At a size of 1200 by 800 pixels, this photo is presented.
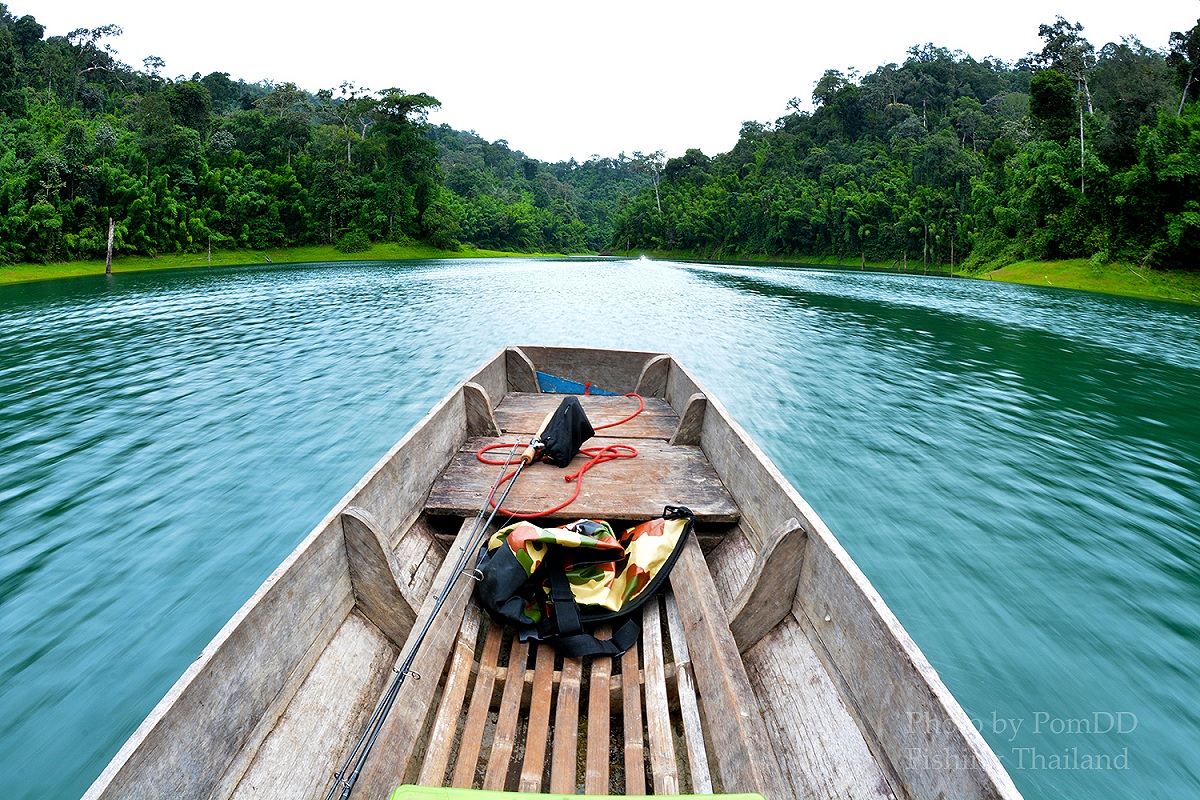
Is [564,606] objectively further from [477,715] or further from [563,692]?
[477,715]

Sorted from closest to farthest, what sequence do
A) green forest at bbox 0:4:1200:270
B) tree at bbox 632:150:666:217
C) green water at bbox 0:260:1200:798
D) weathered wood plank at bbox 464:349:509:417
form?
green water at bbox 0:260:1200:798 < weathered wood plank at bbox 464:349:509:417 < green forest at bbox 0:4:1200:270 < tree at bbox 632:150:666:217

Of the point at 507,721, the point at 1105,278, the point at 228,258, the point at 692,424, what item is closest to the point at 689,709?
the point at 507,721

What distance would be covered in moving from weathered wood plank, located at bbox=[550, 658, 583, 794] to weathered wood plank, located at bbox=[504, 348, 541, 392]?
4352mm

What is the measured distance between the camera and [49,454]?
740cm

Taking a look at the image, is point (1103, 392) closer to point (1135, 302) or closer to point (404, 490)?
point (404, 490)

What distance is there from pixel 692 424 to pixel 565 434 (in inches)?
44.7

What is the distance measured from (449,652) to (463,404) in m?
2.74

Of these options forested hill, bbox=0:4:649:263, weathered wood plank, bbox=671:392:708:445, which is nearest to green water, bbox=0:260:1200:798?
weathered wood plank, bbox=671:392:708:445

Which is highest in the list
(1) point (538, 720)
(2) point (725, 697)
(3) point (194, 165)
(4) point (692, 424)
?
(3) point (194, 165)

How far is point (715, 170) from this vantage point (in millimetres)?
104562

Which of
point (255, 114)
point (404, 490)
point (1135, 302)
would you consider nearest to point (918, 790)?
point (404, 490)

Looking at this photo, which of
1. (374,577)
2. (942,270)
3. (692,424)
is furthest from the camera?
(942,270)

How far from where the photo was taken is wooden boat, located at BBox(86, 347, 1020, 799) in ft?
6.21

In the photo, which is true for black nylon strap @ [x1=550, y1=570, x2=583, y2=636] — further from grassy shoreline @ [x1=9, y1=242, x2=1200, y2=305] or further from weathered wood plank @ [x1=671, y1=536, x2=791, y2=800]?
grassy shoreline @ [x1=9, y1=242, x2=1200, y2=305]
